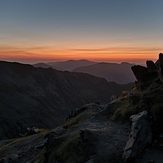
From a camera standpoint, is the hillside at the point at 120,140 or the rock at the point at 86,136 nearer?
the hillside at the point at 120,140

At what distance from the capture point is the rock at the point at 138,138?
2429 centimetres

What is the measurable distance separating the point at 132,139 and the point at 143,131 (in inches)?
62.8

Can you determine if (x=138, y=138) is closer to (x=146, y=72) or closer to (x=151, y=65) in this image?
(x=146, y=72)

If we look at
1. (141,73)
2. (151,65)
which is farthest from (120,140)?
(151,65)

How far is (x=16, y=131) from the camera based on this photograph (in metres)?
178

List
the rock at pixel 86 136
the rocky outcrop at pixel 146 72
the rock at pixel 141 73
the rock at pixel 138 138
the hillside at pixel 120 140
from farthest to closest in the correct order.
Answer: the rock at pixel 141 73
the rocky outcrop at pixel 146 72
the rock at pixel 86 136
the hillside at pixel 120 140
the rock at pixel 138 138

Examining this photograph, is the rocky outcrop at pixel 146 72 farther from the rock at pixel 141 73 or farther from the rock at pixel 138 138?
the rock at pixel 138 138

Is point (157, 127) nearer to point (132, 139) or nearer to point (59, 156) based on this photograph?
point (132, 139)

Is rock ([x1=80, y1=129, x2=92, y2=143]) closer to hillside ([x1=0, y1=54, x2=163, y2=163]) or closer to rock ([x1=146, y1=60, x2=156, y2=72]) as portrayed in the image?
hillside ([x1=0, y1=54, x2=163, y2=163])

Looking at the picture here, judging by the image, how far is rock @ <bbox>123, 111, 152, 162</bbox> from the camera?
24.3 m

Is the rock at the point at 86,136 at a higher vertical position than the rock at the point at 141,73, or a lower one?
lower

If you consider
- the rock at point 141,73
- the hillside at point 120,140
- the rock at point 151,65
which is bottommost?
the hillside at point 120,140

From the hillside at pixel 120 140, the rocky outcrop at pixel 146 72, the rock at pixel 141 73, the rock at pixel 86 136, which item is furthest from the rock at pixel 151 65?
the rock at pixel 86 136

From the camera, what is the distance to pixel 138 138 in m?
25.9
